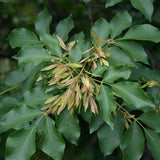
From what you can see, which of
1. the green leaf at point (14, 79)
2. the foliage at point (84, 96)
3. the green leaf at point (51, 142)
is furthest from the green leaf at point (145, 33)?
the green leaf at point (14, 79)

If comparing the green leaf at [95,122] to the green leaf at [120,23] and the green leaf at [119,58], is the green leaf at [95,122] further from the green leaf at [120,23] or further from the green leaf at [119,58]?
the green leaf at [120,23]

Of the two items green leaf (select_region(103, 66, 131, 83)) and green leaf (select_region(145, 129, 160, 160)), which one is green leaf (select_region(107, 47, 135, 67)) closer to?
green leaf (select_region(103, 66, 131, 83))

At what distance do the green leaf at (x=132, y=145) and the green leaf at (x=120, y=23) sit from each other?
0.51m

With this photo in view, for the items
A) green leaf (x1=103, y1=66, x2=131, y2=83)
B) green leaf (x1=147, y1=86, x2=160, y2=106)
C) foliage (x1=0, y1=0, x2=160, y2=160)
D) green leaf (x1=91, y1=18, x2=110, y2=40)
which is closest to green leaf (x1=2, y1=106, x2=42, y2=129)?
foliage (x1=0, y1=0, x2=160, y2=160)

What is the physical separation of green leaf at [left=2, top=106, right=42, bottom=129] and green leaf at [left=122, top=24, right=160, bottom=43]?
615 mm

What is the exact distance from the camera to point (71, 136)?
1056mm

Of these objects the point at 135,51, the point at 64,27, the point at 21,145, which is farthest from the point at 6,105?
the point at 135,51

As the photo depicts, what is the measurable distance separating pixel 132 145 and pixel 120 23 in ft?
2.07

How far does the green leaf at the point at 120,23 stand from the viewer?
1.12 metres

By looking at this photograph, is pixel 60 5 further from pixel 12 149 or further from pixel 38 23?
pixel 12 149

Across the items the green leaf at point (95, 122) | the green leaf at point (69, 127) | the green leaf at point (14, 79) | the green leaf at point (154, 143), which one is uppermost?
the green leaf at point (14, 79)

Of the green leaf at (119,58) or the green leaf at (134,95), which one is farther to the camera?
the green leaf at (119,58)

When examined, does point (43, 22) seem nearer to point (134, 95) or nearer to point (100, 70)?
point (100, 70)

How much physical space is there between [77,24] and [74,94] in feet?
4.71
